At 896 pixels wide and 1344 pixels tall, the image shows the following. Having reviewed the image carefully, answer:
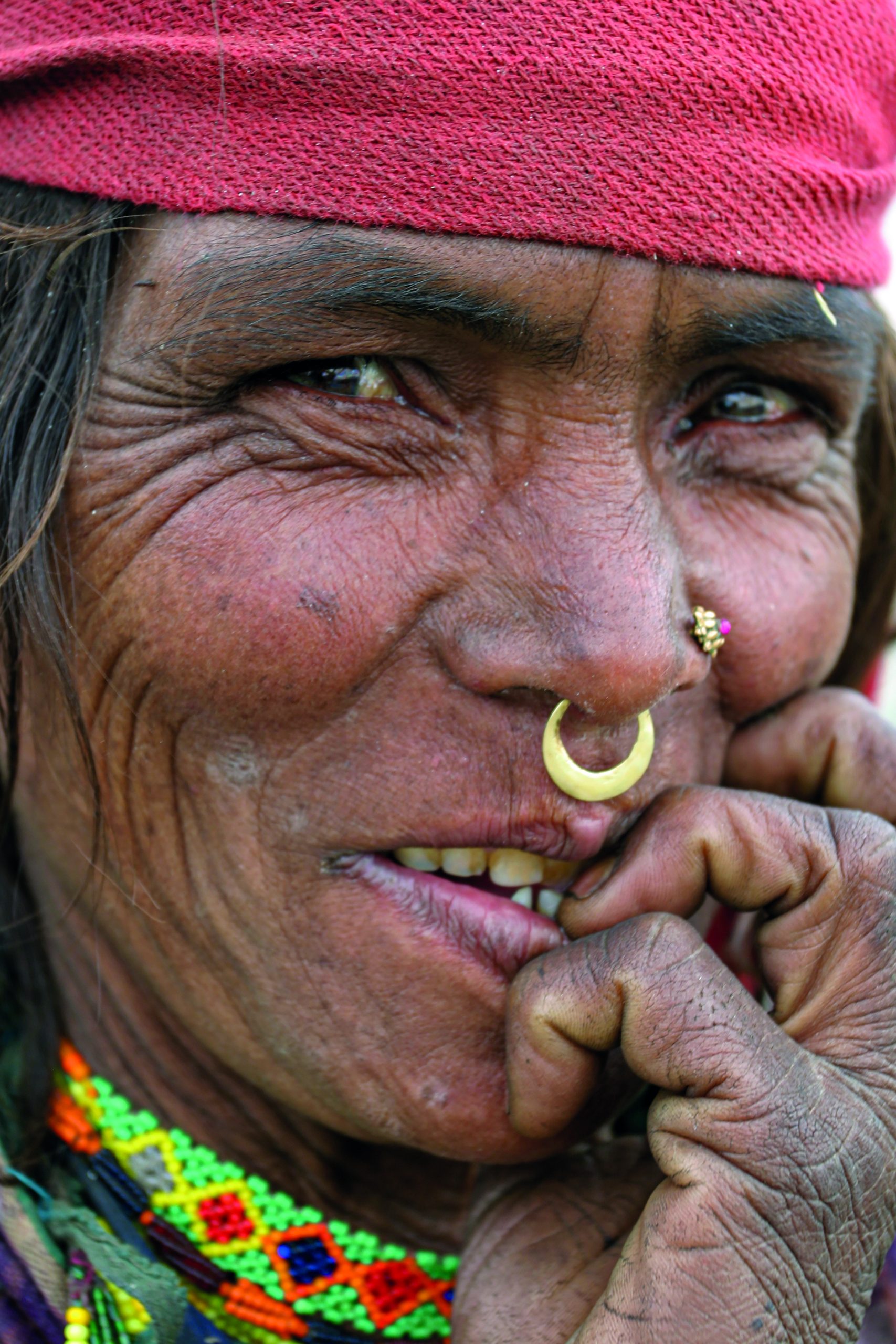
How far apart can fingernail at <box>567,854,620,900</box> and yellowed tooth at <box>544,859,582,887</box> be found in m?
0.05

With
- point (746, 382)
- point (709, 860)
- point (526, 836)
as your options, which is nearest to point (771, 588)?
point (746, 382)

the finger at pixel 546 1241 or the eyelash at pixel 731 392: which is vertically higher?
the eyelash at pixel 731 392

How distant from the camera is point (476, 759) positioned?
1.77 meters

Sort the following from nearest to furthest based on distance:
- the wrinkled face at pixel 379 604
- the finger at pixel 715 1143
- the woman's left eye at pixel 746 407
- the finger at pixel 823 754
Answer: the finger at pixel 715 1143 < the wrinkled face at pixel 379 604 < the woman's left eye at pixel 746 407 < the finger at pixel 823 754

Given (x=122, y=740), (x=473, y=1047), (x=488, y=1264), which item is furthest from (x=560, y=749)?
(x=488, y=1264)

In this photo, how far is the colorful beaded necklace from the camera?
201 centimetres

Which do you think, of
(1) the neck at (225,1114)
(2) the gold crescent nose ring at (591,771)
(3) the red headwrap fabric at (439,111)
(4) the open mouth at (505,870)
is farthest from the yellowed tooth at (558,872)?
(3) the red headwrap fabric at (439,111)

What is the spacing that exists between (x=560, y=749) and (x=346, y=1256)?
0.93 meters

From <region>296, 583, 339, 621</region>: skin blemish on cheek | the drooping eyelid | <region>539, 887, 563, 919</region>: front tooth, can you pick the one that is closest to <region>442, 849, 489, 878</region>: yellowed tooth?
<region>539, 887, 563, 919</region>: front tooth

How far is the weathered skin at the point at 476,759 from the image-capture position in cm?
166

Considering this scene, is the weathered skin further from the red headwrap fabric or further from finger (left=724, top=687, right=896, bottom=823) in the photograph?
finger (left=724, top=687, right=896, bottom=823)

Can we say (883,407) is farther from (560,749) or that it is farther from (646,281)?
(560,749)

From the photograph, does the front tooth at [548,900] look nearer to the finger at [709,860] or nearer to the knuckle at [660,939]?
the finger at [709,860]

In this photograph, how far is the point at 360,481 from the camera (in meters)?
1.78
